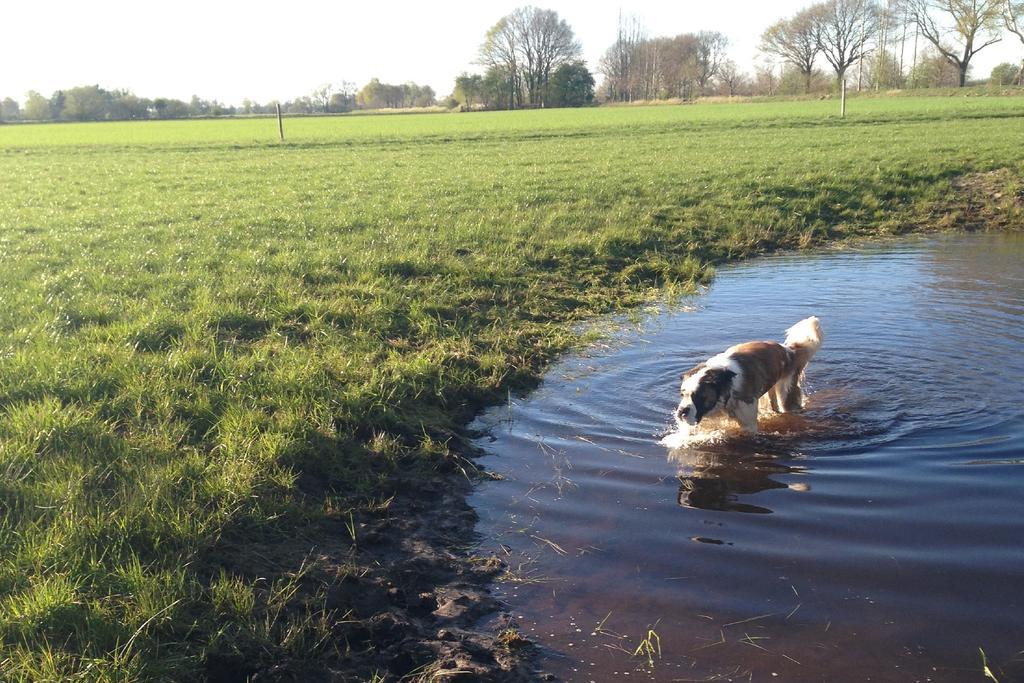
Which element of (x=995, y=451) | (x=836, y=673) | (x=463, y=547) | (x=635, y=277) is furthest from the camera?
(x=635, y=277)

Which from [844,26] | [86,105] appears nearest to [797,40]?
[844,26]

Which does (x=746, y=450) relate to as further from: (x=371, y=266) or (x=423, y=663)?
(x=371, y=266)

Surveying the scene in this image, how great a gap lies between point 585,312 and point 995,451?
16.5 feet

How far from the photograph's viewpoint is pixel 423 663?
11.9ft

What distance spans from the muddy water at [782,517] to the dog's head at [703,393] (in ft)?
0.94

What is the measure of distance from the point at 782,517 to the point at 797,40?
105828mm

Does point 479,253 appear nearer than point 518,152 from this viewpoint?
Yes

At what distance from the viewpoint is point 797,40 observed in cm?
9775

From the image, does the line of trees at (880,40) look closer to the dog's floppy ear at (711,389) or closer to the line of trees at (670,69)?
the line of trees at (670,69)

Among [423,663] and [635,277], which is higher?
[635,277]

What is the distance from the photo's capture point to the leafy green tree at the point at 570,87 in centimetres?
10406

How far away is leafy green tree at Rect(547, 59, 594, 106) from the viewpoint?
104 metres

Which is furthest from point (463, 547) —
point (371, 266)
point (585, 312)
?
point (371, 266)

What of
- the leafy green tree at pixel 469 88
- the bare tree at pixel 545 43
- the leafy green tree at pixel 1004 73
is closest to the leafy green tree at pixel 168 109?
the leafy green tree at pixel 469 88
